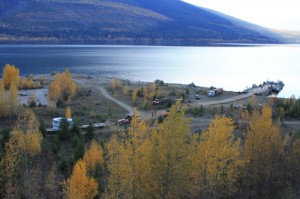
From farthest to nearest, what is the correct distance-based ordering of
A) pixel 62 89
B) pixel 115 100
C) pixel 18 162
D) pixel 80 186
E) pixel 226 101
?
pixel 62 89
pixel 115 100
pixel 226 101
pixel 18 162
pixel 80 186

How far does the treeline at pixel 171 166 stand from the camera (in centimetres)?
2017

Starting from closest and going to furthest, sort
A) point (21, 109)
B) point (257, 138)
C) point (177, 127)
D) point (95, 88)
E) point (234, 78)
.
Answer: point (177, 127)
point (257, 138)
point (21, 109)
point (95, 88)
point (234, 78)

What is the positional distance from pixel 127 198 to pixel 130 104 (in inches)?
1558

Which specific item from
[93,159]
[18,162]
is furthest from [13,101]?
[93,159]

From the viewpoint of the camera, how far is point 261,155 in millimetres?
28078

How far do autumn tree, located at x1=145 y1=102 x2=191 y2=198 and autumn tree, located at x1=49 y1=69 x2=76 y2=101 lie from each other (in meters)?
43.8

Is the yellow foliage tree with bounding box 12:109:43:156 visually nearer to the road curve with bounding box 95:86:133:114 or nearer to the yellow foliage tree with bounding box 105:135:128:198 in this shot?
the yellow foliage tree with bounding box 105:135:128:198

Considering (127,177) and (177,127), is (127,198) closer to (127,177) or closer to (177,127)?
(127,177)

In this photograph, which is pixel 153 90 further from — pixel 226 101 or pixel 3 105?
pixel 3 105

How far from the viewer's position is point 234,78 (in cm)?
12800

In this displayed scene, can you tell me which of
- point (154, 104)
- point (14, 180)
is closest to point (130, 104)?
point (154, 104)

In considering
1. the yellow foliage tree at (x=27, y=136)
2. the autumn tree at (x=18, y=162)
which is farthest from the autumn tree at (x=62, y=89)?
the autumn tree at (x=18, y=162)

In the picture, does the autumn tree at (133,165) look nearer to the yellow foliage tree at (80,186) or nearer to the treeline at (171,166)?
the treeline at (171,166)

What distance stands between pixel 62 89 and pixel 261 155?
4462cm
